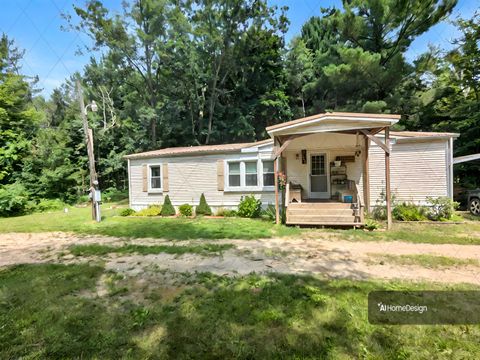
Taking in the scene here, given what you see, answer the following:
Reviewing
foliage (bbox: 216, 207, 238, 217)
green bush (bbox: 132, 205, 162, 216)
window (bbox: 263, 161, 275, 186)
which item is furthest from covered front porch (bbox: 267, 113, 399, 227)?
green bush (bbox: 132, 205, 162, 216)

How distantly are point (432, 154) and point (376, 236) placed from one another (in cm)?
459

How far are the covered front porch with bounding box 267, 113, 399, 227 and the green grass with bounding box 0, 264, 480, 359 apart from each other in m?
4.17

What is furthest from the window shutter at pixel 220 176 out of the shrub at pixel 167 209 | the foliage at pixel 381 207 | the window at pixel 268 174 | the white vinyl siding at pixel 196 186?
the foliage at pixel 381 207

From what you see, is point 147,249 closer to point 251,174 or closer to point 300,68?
point 251,174

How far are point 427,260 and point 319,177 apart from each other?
19.6 feet

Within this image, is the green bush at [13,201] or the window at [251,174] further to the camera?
the green bush at [13,201]

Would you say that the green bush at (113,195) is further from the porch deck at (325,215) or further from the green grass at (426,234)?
the green grass at (426,234)

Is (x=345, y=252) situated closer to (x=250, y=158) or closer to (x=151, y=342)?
(x=151, y=342)

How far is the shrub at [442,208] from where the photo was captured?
8.09 meters

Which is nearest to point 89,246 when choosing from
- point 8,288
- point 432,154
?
point 8,288

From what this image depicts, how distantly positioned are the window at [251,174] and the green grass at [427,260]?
19.5 feet

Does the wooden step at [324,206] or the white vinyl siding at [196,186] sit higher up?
the white vinyl siding at [196,186]

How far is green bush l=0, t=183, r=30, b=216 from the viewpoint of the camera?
11578mm

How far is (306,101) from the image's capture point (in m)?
19.9
